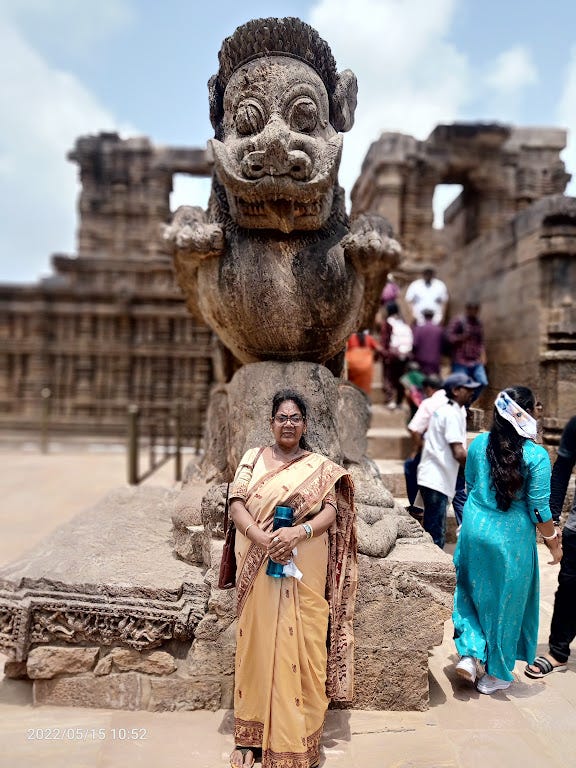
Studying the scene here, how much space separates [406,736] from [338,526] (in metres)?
0.91

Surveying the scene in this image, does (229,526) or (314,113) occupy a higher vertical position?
(314,113)

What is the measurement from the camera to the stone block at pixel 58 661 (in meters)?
2.55

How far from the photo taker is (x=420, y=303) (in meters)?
8.06

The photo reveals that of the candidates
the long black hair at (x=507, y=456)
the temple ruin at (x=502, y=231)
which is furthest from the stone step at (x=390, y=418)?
the long black hair at (x=507, y=456)

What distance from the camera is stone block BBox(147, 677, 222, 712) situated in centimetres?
252

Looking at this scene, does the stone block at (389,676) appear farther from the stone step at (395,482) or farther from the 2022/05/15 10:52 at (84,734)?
the stone step at (395,482)

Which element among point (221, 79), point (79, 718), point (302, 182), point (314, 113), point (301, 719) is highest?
point (221, 79)

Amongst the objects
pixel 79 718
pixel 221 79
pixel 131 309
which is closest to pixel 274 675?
pixel 79 718

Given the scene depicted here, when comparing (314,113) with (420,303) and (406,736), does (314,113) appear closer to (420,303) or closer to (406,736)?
(406,736)

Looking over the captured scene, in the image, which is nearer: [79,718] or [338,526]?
[338,526]

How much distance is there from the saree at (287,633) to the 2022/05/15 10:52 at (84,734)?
1.63 feet

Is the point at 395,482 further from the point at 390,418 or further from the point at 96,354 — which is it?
the point at 96,354

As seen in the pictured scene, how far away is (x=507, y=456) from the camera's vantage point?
8.52 ft

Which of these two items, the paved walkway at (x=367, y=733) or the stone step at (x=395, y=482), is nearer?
the paved walkway at (x=367, y=733)
